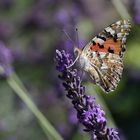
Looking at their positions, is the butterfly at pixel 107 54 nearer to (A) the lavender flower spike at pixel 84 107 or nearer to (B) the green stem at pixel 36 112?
(A) the lavender flower spike at pixel 84 107

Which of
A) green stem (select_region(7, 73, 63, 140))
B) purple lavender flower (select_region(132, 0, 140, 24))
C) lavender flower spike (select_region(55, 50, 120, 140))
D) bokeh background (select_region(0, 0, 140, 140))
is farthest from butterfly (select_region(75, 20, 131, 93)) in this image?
purple lavender flower (select_region(132, 0, 140, 24))

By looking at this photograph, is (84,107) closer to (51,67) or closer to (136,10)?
(136,10)

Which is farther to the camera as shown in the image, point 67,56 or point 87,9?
point 87,9

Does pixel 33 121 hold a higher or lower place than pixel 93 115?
lower

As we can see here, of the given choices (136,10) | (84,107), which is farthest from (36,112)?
(84,107)

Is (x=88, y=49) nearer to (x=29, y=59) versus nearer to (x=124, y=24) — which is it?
(x=124, y=24)

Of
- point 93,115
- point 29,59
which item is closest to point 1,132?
point 29,59
